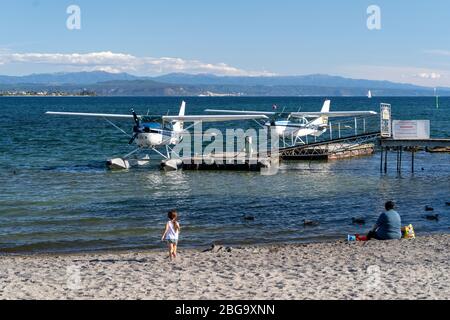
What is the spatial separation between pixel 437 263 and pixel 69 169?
80.8 ft

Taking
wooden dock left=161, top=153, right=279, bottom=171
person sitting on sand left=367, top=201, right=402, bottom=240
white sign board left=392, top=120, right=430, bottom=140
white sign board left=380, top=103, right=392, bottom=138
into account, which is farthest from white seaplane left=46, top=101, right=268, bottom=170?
person sitting on sand left=367, top=201, right=402, bottom=240

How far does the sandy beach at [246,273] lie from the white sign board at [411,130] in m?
16.9

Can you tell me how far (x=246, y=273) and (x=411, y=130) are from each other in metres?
21.6

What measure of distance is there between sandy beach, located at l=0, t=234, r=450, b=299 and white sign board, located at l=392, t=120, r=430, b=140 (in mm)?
16901

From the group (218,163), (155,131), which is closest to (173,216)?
(218,163)

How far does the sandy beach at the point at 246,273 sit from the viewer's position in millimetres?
10281

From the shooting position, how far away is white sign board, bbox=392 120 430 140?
31375 millimetres

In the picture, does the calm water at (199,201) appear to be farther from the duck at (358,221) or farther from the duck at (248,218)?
the duck at (358,221)

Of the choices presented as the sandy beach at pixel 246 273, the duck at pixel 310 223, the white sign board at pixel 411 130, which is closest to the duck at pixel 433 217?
the duck at pixel 310 223

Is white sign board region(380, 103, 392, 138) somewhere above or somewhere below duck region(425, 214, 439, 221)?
above

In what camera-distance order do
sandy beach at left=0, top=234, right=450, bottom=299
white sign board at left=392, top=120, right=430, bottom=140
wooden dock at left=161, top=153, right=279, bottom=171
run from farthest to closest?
wooden dock at left=161, top=153, right=279, bottom=171
white sign board at left=392, top=120, right=430, bottom=140
sandy beach at left=0, top=234, right=450, bottom=299

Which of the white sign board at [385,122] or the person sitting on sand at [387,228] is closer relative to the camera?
the person sitting on sand at [387,228]

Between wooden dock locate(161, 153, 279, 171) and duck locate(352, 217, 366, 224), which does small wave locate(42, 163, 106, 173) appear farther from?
duck locate(352, 217, 366, 224)
